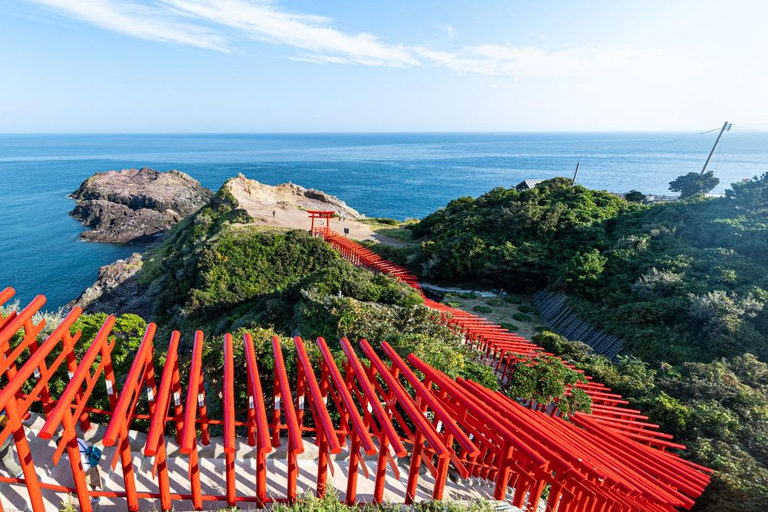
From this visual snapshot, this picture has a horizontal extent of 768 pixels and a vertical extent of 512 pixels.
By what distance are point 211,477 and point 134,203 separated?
243 feet

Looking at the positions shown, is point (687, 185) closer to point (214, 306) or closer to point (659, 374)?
point (659, 374)

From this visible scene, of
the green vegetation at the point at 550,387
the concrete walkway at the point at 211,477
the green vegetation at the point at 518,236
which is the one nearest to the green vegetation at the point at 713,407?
the green vegetation at the point at 550,387

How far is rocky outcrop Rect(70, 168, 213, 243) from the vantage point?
2384 inches

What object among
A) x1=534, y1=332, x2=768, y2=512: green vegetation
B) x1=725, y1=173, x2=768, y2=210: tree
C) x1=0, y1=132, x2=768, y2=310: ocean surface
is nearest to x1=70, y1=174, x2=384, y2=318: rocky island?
x1=0, y1=132, x2=768, y2=310: ocean surface

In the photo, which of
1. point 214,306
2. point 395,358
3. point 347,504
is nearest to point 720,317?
point 395,358

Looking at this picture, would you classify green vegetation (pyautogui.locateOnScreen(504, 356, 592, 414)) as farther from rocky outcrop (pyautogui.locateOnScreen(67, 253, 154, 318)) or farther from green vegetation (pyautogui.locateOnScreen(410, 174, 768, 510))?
rocky outcrop (pyautogui.locateOnScreen(67, 253, 154, 318))

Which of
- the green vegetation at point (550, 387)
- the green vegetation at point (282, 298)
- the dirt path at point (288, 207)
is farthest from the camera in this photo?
the dirt path at point (288, 207)

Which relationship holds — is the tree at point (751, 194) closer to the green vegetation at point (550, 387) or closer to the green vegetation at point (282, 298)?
the green vegetation at point (282, 298)

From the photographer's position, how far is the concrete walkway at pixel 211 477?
5.35m

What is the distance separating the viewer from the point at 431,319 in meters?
15.4

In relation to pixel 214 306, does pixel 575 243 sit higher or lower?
higher

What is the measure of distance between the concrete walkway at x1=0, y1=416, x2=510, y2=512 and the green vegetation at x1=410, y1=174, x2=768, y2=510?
7075 mm

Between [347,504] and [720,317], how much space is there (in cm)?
1788

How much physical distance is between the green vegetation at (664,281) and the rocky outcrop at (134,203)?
49414 millimetres
